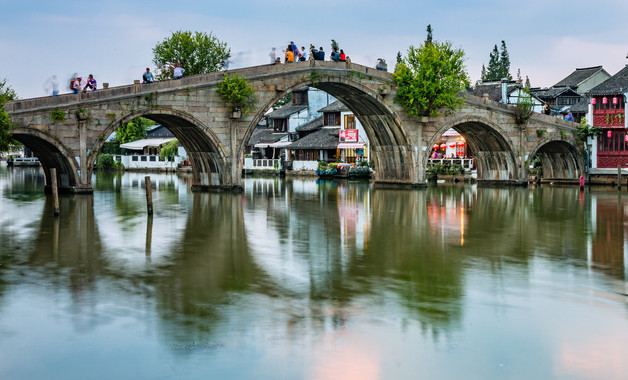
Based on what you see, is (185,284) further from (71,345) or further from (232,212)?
(232,212)

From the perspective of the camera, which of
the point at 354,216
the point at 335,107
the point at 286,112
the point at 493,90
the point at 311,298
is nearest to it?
the point at 311,298

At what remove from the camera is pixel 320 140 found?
200 feet

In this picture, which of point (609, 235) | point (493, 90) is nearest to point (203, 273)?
point (609, 235)

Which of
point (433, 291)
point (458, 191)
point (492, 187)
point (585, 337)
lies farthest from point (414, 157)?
point (585, 337)

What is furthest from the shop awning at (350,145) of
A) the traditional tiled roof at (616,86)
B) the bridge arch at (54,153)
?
the bridge arch at (54,153)

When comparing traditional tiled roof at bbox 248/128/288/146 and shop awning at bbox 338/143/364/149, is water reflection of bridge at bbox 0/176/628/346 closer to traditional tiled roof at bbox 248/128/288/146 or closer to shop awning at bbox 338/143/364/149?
shop awning at bbox 338/143/364/149

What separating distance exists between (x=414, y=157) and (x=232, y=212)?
1628 centimetres

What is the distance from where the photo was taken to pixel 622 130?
147ft

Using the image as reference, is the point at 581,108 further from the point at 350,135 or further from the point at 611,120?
the point at 350,135

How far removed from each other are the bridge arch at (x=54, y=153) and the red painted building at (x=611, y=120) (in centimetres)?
3059

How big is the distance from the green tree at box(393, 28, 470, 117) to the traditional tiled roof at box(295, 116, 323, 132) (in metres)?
24.4

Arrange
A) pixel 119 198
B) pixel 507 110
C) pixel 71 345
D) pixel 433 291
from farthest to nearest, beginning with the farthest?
pixel 507 110
pixel 119 198
pixel 433 291
pixel 71 345

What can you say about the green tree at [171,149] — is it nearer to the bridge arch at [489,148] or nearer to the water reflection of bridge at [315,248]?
the bridge arch at [489,148]

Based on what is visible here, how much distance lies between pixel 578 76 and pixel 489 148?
98.0ft
